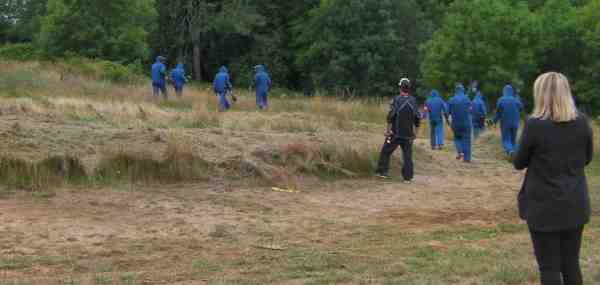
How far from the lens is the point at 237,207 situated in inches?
427

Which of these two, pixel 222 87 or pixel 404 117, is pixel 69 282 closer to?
pixel 404 117

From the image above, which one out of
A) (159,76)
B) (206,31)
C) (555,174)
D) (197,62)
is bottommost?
(555,174)

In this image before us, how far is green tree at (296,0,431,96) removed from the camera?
54559mm

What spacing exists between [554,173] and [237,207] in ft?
19.4

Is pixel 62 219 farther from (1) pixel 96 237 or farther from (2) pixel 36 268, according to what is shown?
(2) pixel 36 268

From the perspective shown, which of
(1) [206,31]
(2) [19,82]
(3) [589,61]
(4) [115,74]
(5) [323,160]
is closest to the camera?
(5) [323,160]

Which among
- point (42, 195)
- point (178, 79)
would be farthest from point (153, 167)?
point (178, 79)

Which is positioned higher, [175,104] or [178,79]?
[178,79]

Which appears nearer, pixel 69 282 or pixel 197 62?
pixel 69 282

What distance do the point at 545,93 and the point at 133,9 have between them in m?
40.6

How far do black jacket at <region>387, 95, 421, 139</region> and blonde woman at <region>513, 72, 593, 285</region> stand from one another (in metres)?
8.40

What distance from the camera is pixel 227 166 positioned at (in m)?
12.9

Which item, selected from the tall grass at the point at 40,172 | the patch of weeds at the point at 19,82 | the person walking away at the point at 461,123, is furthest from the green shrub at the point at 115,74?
the tall grass at the point at 40,172

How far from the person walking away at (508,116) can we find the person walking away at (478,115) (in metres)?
2.08
